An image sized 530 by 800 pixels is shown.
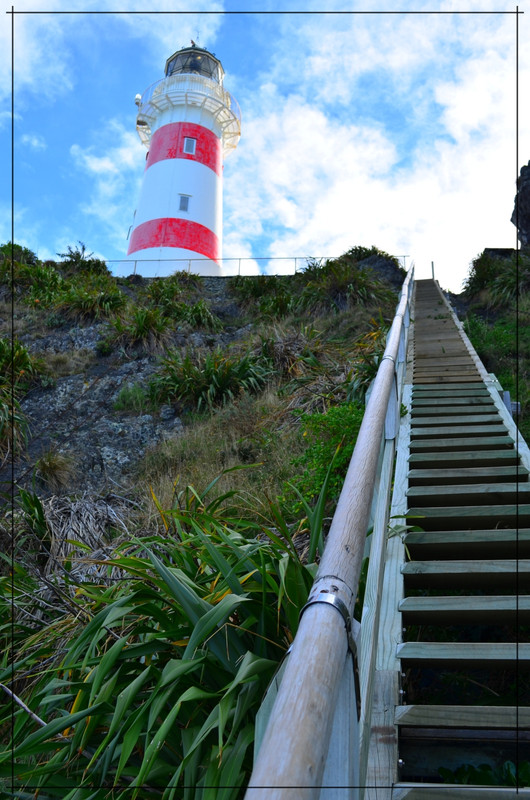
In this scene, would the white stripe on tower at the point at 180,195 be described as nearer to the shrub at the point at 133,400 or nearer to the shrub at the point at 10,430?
the shrub at the point at 133,400

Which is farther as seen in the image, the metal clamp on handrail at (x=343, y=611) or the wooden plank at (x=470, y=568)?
the wooden plank at (x=470, y=568)

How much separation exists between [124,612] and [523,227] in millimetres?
19759

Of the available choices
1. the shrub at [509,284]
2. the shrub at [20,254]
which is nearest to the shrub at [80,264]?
the shrub at [20,254]

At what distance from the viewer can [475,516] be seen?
3.45m

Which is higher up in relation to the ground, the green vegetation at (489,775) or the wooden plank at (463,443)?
the wooden plank at (463,443)

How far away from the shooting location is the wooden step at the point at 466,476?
13.2ft

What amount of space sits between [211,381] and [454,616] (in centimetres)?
686

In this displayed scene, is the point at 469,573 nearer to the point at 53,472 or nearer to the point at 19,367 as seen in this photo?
the point at 53,472

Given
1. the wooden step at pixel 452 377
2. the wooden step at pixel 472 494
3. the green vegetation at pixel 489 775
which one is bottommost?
the green vegetation at pixel 489 775

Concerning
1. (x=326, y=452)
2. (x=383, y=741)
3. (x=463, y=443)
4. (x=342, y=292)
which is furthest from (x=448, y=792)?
(x=342, y=292)

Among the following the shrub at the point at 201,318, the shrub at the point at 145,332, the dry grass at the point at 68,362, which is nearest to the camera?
the dry grass at the point at 68,362

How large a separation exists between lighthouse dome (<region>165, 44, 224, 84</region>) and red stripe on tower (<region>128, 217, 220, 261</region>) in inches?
306

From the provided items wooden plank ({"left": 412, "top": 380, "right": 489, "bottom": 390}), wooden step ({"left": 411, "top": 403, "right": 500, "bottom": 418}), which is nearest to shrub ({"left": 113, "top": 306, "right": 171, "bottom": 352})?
wooden plank ({"left": 412, "top": 380, "right": 489, "bottom": 390})

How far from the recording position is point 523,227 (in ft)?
62.0
